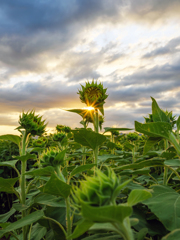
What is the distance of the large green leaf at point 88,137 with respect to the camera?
4.96 feet

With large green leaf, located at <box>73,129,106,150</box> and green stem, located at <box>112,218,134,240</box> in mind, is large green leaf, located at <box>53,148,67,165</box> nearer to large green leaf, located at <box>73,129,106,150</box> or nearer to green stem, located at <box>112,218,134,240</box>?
large green leaf, located at <box>73,129,106,150</box>

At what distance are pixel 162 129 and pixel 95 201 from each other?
0.83 metres

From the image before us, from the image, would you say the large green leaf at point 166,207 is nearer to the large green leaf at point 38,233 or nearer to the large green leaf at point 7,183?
the large green leaf at point 38,233

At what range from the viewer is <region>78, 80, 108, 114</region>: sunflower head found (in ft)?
5.96

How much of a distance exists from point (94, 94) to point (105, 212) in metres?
1.42

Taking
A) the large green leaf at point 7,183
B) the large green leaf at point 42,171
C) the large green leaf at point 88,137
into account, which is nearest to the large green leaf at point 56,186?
the large green leaf at point 42,171

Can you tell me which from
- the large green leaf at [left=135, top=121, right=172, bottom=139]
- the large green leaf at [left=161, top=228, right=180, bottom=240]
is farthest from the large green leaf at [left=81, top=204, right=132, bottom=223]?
the large green leaf at [left=135, top=121, right=172, bottom=139]

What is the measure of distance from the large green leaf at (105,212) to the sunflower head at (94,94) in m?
1.33

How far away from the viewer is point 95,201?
55 cm

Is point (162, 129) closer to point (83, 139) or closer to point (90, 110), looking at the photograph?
point (83, 139)

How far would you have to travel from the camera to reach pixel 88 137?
1.54 metres

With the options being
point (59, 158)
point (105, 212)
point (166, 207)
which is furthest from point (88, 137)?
point (105, 212)

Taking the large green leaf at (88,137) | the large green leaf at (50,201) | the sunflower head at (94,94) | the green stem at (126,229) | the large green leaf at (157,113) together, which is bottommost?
the large green leaf at (50,201)

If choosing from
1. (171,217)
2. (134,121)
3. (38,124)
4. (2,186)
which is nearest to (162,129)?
(134,121)
